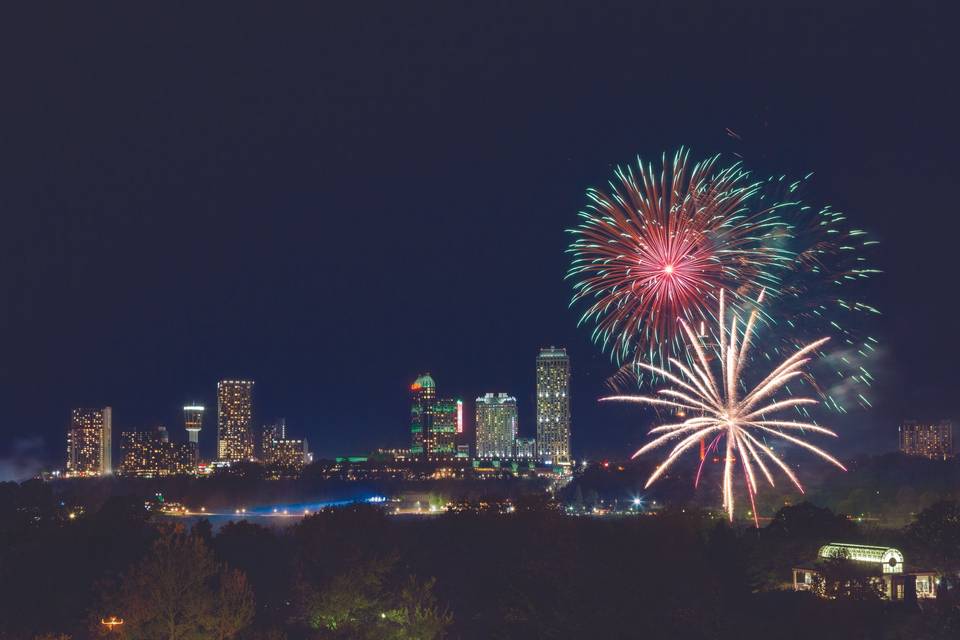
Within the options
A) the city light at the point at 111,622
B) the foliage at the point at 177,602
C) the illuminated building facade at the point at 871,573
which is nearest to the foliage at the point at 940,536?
the illuminated building facade at the point at 871,573

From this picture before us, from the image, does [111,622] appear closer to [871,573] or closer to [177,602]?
[177,602]

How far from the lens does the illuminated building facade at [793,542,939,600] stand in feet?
136

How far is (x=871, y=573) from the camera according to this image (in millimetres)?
42812

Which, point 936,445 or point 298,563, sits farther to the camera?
point 936,445

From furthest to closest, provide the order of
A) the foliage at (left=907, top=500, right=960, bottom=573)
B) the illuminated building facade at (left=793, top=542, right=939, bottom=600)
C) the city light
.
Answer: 1. the foliage at (left=907, top=500, right=960, bottom=573)
2. the illuminated building facade at (left=793, top=542, right=939, bottom=600)
3. the city light

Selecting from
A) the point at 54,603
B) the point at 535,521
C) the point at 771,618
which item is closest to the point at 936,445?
the point at 535,521

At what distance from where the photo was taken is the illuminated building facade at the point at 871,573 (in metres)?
41.4

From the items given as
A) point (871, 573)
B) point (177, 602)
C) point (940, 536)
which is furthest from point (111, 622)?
point (940, 536)

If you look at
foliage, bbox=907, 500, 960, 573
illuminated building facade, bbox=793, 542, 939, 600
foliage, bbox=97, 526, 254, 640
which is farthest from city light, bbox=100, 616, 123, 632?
foliage, bbox=907, 500, 960, 573

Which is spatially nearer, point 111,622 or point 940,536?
point 111,622

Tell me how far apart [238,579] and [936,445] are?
122 m

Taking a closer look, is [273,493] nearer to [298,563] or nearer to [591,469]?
[591,469]

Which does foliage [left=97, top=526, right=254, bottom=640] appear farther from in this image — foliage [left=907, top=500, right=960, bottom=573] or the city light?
foliage [left=907, top=500, right=960, bottom=573]

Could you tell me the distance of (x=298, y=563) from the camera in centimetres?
4531
